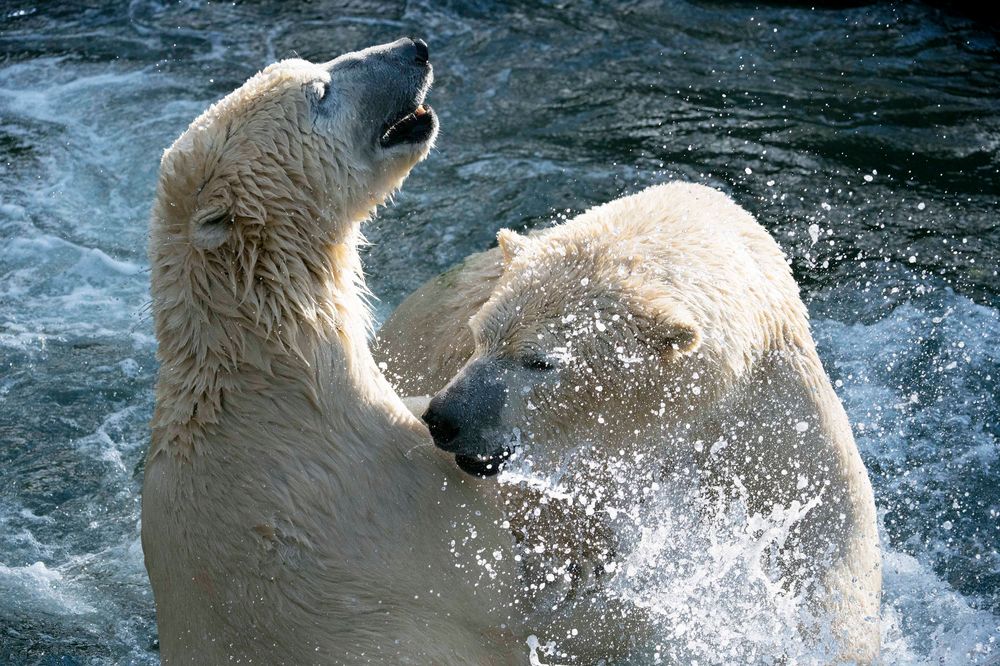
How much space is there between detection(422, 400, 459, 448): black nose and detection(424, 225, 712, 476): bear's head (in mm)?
105

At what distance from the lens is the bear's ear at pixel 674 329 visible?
A: 351 cm

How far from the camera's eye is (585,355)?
3668 millimetres

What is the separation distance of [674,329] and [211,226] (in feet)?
4.58

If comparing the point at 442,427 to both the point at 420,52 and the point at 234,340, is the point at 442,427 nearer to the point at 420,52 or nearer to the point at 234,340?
the point at 234,340

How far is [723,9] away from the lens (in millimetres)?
8984

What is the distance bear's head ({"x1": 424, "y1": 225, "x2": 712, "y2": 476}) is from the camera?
3.56 metres

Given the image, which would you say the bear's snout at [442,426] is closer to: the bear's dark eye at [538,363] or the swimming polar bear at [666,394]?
the swimming polar bear at [666,394]

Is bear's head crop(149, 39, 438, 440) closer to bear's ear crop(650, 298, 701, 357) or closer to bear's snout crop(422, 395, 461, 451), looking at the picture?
bear's snout crop(422, 395, 461, 451)

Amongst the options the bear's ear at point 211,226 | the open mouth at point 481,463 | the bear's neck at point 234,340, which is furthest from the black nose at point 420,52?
the open mouth at point 481,463

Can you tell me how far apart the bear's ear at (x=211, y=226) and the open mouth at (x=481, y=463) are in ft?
3.07

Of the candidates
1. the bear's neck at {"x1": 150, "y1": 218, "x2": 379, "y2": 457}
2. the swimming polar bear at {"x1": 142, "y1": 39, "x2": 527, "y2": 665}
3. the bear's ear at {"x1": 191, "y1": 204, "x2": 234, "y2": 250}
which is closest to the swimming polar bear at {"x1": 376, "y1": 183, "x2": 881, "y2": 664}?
the swimming polar bear at {"x1": 142, "y1": 39, "x2": 527, "y2": 665}

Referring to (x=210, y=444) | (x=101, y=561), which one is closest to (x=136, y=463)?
(x=101, y=561)

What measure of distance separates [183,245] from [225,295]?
19cm

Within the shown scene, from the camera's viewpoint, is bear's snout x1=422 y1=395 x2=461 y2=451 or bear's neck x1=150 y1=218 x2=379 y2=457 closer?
bear's neck x1=150 y1=218 x2=379 y2=457
